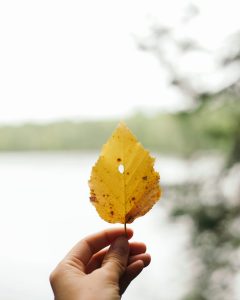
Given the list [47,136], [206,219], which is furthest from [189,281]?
[47,136]

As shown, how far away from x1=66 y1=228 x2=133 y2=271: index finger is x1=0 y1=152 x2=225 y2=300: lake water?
90cm

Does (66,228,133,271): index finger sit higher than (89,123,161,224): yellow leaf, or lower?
lower

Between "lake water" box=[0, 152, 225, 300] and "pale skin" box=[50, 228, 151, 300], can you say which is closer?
"pale skin" box=[50, 228, 151, 300]

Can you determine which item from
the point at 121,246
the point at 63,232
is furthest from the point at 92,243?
the point at 63,232

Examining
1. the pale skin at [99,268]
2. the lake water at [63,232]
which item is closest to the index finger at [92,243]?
the pale skin at [99,268]

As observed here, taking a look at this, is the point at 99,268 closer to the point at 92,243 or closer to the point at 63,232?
the point at 92,243

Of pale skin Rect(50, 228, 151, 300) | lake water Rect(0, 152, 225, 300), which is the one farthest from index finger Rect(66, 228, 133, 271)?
lake water Rect(0, 152, 225, 300)

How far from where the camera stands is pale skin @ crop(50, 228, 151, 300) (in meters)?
0.44

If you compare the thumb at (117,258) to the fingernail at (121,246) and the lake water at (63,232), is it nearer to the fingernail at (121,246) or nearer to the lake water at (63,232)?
the fingernail at (121,246)

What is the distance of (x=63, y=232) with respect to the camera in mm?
3137

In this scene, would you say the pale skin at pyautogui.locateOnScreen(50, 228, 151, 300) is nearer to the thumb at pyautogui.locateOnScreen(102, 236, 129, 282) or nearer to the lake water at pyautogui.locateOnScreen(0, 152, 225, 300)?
the thumb at pyautogui.locateOnScreen(102, 236, 129, 282)

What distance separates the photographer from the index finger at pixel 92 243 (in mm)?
515

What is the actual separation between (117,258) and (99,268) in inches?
0.8

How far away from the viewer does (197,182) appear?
1561 mm
